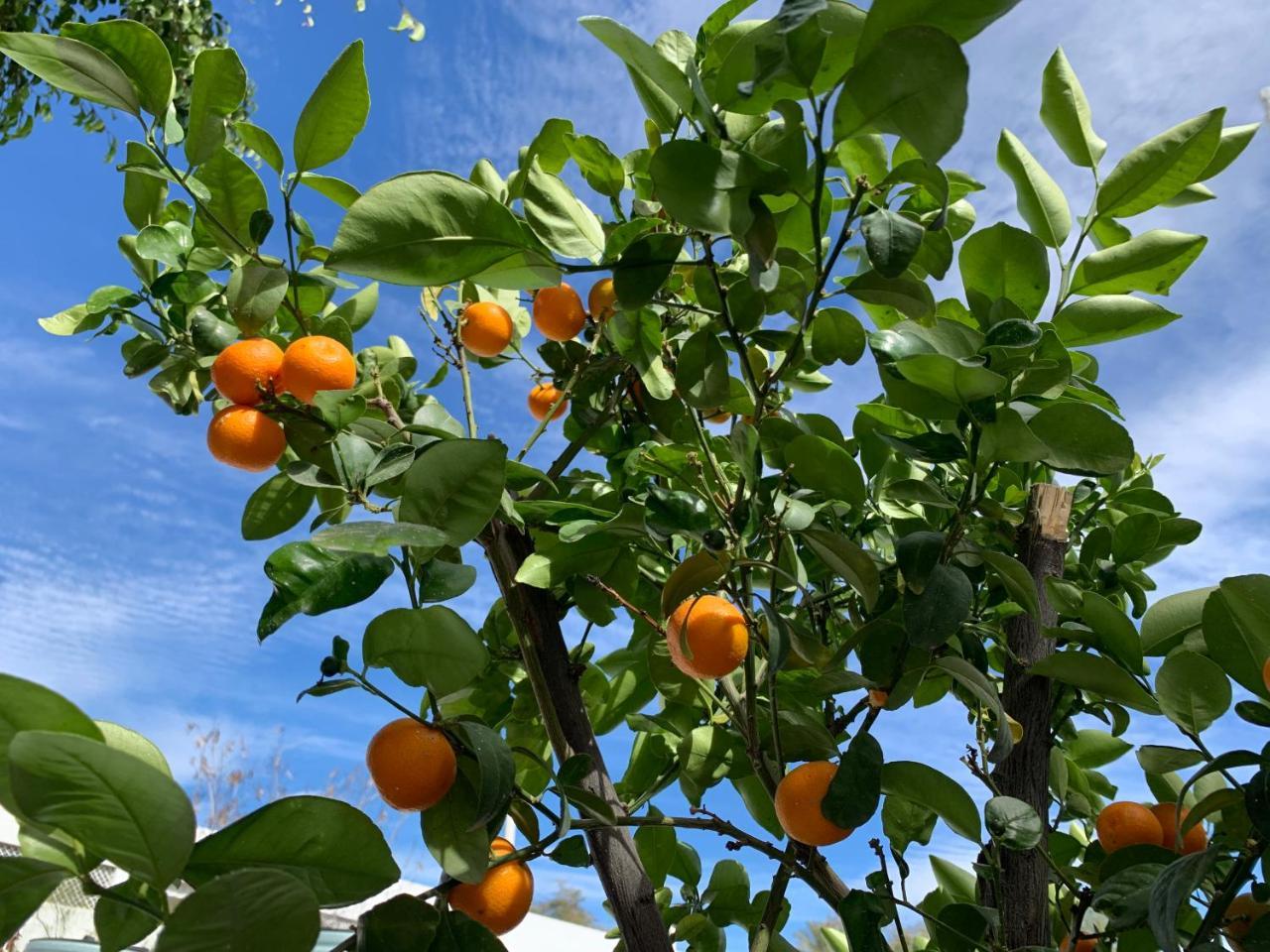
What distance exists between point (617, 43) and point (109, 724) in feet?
1.36

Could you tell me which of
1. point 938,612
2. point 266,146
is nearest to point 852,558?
point 938,612

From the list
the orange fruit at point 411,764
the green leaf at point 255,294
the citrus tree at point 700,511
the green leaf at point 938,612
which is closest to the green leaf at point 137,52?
the citrus tree at point 700,511

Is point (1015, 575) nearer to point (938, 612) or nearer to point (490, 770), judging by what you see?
point (938, 612)

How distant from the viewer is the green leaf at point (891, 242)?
510 millimetres

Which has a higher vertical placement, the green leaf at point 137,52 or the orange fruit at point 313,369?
the green leaf at point 137,52

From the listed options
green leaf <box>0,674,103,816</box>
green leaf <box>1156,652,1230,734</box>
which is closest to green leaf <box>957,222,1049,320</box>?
green leaf <box>1156,652,1230,734</box>

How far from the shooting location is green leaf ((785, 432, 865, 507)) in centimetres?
67

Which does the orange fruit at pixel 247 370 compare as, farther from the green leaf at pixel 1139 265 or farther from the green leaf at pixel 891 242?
the green leaf at pixel 1139 265

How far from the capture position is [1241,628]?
60 cm

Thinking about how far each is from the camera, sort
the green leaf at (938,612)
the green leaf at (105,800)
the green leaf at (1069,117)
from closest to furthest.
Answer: the green leaf at (105,800)
the green leaf at (938,612)
the green leaf at (1069,117)

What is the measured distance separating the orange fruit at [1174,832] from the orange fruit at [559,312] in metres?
0.59

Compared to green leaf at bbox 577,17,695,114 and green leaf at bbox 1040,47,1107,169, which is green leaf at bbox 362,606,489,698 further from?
green leaf at bbox 1040,47,1107,169

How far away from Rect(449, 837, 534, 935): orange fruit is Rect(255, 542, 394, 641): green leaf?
0.64ft

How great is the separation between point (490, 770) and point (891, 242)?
0.33 metres
